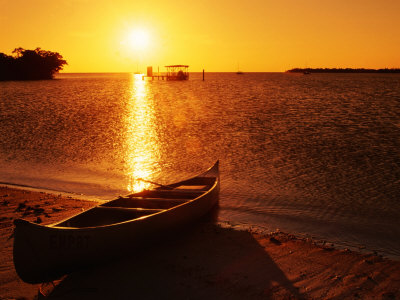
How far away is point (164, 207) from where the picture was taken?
27.8 feet

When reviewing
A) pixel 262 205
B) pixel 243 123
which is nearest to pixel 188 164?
pixel 262 205

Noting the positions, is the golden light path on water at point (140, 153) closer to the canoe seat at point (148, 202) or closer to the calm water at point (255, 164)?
the calm water at point (255, 164)

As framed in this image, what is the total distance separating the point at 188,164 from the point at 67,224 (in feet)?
33.6

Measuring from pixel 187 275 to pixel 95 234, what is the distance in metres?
1.88

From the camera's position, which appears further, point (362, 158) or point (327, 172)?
point (362, 158)

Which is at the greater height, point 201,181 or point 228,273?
point 201,181

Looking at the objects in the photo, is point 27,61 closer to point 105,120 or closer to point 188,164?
point 105,120

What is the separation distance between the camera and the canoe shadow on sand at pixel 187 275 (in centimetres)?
579

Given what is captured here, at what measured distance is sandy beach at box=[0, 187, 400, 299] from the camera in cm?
580

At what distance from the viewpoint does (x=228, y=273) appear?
6457 millimetres

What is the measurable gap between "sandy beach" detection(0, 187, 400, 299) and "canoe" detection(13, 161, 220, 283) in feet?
1.36

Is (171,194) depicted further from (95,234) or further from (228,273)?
(95,234)

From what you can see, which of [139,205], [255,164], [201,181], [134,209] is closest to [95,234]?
[134,209]

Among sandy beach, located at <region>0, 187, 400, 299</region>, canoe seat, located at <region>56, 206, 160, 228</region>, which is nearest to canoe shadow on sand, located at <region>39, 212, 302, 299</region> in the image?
sandy beach, located at <region>0, 187, 400, 299</region>
